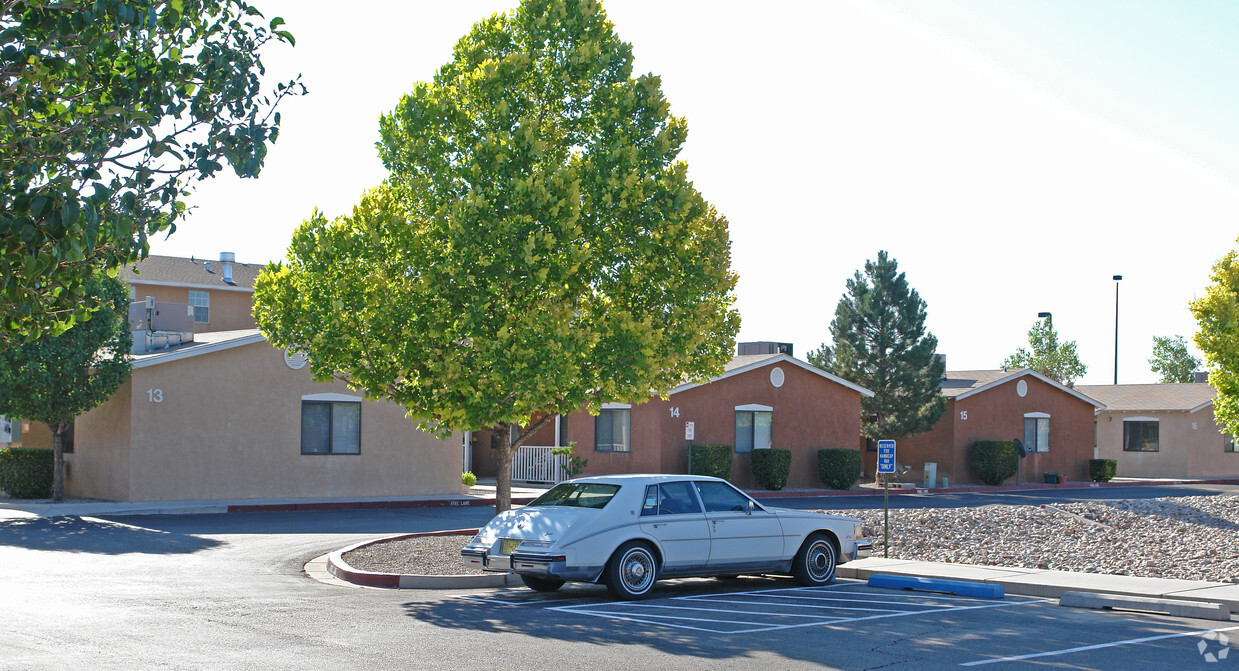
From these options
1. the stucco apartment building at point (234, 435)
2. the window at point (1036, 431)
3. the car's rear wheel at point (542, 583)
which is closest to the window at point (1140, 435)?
the window at point (1036, 431)

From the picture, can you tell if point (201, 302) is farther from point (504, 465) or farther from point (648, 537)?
point (648, 537)

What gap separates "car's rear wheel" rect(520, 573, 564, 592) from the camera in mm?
13484

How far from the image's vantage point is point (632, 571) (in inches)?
505

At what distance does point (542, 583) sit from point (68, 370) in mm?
15172

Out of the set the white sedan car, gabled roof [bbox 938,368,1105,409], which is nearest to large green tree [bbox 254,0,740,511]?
the white sedan car

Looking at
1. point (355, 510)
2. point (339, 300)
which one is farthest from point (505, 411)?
point (355, 510)

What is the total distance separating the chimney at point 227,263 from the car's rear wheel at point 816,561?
39175 mm

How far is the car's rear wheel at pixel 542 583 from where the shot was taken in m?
13.5

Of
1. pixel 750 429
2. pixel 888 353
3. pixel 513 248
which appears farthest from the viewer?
pixel 888 353

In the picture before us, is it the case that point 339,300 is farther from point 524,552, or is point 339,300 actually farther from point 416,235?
point 524,552

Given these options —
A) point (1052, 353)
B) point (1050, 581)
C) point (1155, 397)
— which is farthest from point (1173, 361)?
point (1050, 581)

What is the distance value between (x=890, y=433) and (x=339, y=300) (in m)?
27.9

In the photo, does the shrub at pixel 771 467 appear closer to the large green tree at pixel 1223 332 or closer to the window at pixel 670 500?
the large green tree at pixel 1223 332

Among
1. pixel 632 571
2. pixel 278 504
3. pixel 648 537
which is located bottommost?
pixel 278 504
